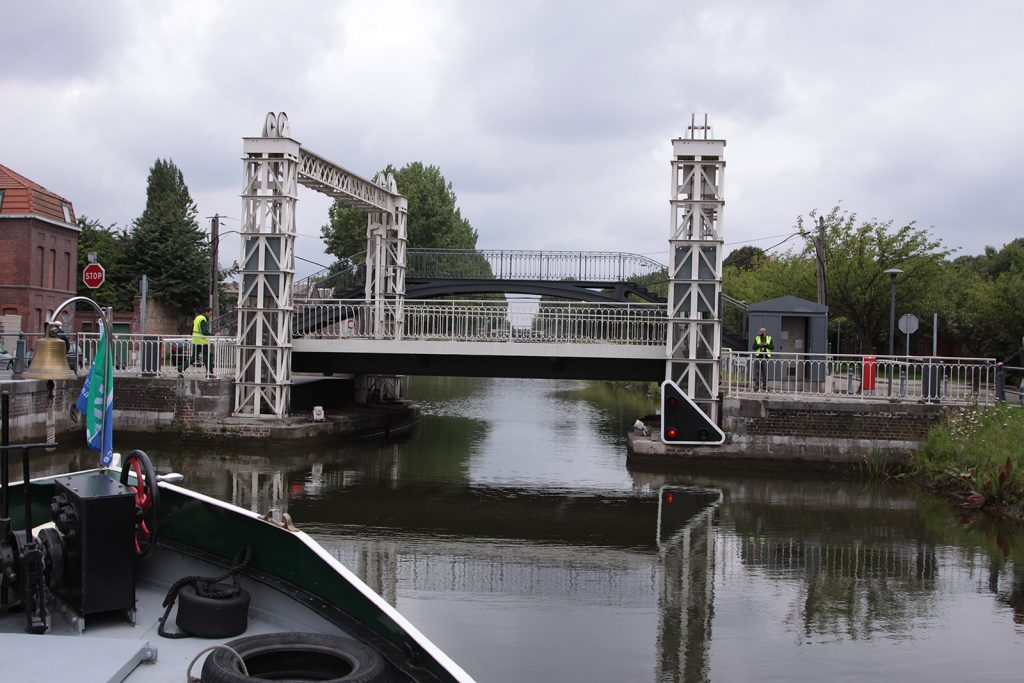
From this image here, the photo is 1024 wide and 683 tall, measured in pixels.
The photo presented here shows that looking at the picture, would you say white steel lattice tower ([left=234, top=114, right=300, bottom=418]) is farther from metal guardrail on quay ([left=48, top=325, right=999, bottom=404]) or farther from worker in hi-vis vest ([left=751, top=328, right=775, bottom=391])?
worker in hi-vis vest ([left=751, top=328, right=775, bottom=391])

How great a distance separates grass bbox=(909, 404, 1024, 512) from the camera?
14289 mm

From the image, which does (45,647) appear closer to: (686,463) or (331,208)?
(686,463)

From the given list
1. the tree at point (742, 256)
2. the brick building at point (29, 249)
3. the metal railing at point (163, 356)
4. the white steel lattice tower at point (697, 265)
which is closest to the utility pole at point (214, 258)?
the brick building at point (29, 249)

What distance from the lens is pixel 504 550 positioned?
11.6m

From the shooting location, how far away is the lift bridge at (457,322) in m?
19.0

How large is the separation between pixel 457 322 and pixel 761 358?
23.1 feet

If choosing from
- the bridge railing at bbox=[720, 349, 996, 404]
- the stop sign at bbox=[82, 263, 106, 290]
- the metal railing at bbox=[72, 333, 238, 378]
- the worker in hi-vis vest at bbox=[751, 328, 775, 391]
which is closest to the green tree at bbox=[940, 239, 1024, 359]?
the bridge railing at bbox=[720, 349, 996, 404]

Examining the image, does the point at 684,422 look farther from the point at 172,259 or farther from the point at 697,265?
the point at 172,259

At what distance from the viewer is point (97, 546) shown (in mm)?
4910

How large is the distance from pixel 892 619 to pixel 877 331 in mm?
27019

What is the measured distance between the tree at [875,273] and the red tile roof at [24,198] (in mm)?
28145

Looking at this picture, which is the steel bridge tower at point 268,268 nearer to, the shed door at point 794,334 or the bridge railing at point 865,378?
the bridge railing at point 865,378

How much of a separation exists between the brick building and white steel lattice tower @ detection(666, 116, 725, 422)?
22615 mm

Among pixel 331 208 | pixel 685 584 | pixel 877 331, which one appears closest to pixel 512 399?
pixel 877 331
